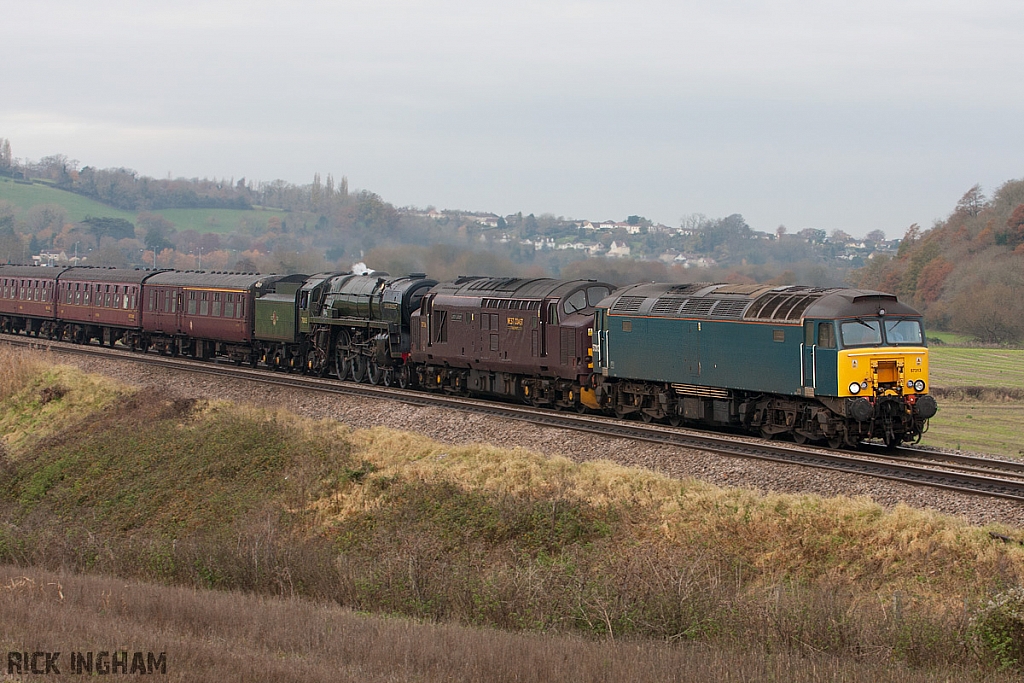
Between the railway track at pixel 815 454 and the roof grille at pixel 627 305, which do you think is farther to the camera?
the roof grille at pixel 627 305

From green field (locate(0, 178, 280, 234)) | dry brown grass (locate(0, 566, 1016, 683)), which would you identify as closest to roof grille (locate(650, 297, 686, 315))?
dry brown grass (locate(0, 566, 1016, 683))

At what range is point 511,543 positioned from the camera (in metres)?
18.4

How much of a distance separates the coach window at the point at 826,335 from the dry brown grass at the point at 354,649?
10456 mm

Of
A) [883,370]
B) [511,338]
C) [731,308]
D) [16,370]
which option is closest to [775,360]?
[731,308]

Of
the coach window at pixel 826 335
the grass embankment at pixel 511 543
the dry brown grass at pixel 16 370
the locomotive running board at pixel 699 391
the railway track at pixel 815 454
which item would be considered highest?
the coach window at pixel 826 335

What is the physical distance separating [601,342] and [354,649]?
53.3ft

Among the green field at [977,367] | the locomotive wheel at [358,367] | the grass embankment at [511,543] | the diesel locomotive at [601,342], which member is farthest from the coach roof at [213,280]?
the green field at [977,367]

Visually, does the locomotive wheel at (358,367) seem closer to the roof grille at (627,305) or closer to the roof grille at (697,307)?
the roof grille at (627,305)

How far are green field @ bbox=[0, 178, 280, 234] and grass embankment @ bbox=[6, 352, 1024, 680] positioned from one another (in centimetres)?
13884

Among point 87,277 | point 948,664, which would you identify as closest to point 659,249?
point 87,277

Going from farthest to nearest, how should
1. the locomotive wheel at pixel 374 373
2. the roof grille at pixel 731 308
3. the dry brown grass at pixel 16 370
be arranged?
1. the dry brown grass at pixel 16 370
2. the locomotive wheel at pixel 374 373
3. the roof grille at pixel 731 308

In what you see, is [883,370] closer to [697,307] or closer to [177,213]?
[697,307]

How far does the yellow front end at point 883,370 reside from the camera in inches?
821

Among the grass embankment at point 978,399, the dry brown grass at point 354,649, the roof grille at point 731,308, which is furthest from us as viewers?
the grass embankment at point 978,399
